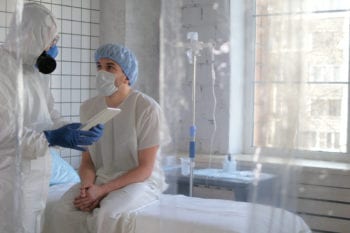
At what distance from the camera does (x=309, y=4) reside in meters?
1.15

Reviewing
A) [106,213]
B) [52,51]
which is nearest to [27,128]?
[52,51]

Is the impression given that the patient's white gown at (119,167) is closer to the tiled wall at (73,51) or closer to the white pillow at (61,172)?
the white pillow at (61,172)

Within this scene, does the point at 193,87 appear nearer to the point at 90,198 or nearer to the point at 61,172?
the point at 90,198

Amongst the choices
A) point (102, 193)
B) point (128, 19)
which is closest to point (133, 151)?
point (102, 193)

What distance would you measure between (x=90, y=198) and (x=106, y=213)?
119 millimetres

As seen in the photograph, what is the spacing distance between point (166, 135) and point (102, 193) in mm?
383

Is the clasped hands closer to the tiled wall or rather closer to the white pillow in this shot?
the white pillow

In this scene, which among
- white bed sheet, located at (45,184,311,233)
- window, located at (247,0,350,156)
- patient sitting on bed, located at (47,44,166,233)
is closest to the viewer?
window, located at (247,0,350,156)

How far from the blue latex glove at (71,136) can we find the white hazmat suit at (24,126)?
4cm

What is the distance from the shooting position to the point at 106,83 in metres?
1.84

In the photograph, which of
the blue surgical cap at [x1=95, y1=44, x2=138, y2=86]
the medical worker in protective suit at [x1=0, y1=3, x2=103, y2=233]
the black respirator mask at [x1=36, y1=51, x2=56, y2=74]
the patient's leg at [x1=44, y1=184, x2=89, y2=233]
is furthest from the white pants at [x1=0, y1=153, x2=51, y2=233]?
the blue surgical cap at [x1=95, y1=44, x2=138, y2=86]

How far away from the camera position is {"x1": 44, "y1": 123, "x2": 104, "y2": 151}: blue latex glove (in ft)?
5.37

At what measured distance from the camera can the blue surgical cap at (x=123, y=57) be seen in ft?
6.01

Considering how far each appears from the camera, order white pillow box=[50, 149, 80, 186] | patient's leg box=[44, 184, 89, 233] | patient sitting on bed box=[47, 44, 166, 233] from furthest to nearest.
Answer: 1. white pillow box=[50, 149, 80, 186]
2. patient's leg box=[44, 184, 89, 233]
3. patient sitting on bed box=[47, 44, 166, 233]
